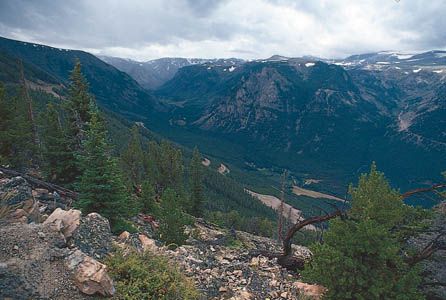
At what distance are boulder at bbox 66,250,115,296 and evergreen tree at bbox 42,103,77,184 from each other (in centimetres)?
1988

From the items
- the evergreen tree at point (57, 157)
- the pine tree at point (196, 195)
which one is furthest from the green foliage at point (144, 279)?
the pine tree at point (196, 195)

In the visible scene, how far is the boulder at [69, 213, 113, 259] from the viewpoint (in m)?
9.98

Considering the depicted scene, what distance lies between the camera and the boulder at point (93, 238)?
9.98m

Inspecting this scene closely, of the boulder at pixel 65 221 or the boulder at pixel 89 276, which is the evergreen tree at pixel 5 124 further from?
the boulder at pixel 89 276

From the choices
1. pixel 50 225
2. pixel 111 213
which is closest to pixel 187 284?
pixel 50 225

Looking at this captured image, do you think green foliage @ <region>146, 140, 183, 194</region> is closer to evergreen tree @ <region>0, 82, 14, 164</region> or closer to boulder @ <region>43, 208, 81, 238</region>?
evergreen tree @ <region>0, 82, 14, 164</region>

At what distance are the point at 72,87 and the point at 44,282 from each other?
78.2 ft

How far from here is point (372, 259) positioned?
32.2ft

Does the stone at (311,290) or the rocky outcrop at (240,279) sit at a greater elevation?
the stone at (311,290)

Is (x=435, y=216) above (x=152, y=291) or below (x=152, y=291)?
above

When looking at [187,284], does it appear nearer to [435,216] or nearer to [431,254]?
[431,254]

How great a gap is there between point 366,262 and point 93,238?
890cm

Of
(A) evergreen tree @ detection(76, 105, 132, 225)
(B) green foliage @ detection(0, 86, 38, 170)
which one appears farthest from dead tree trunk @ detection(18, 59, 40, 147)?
(A) evergreen tree @ detection(76, 105, 132, 225)

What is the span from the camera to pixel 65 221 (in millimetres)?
10625
